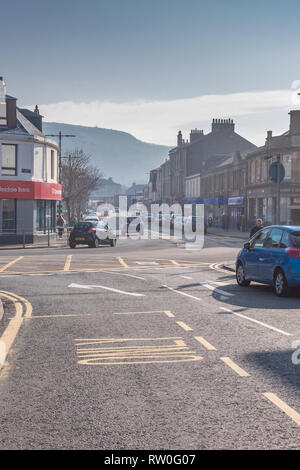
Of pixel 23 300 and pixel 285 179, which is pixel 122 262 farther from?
pixel 285 179

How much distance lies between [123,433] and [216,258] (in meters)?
21.9

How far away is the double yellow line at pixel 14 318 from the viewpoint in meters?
9.06

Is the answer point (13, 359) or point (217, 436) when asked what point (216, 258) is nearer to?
point (13, 359)

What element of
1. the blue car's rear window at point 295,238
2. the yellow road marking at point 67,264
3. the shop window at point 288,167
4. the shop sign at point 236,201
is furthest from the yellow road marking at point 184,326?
the shop sign at point 236,201

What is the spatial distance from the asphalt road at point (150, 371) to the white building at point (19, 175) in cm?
2534

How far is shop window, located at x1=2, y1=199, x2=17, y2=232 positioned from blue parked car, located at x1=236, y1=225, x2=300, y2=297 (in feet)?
86.4

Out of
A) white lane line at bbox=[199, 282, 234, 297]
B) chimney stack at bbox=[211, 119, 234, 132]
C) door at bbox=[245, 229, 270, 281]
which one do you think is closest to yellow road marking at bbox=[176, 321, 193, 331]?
white lane line at bbox=[199, 282, 234, 297]

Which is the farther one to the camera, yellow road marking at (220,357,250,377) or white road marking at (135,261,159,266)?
white road marking at (135,261,159,266)

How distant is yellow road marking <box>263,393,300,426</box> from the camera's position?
18.1 feet

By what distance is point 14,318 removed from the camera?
37.3ft

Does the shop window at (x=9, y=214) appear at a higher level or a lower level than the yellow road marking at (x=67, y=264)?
higher

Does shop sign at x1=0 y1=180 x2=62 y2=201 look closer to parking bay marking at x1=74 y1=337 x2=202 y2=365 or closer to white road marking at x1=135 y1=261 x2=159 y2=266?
white road marking at x1=135 y1=261 x2=159 y2=266

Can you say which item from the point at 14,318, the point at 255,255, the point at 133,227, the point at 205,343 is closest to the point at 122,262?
the point at 255,255

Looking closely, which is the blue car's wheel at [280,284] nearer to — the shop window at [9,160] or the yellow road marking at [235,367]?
the yellow road marking at [235,367]
